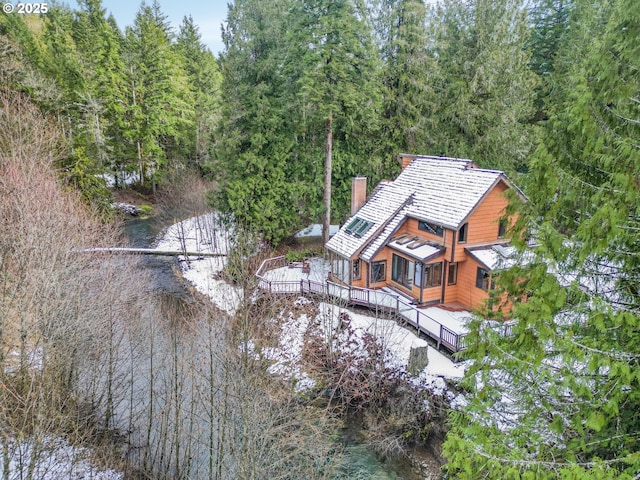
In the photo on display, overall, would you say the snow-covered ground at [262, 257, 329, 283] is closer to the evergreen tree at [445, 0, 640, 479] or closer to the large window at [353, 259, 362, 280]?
the large window at [353, 259, 362, 280]

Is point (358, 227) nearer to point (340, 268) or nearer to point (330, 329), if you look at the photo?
point (340, 268)

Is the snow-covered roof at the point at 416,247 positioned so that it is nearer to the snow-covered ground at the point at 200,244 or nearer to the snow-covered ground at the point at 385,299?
the snow-covered ground at the point at 385,299

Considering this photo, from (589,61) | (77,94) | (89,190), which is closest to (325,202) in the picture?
(89,190)

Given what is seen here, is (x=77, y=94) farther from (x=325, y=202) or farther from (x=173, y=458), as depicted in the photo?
(x=173, y=458)

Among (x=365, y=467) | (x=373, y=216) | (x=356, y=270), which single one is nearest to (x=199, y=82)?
(x=373, y=216)

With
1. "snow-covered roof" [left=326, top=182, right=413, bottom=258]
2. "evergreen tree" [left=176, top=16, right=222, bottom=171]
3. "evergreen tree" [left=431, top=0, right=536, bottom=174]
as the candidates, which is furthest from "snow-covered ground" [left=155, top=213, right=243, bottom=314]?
"evergreen tree" [left=431, top=0, right=536, bottom=174]
